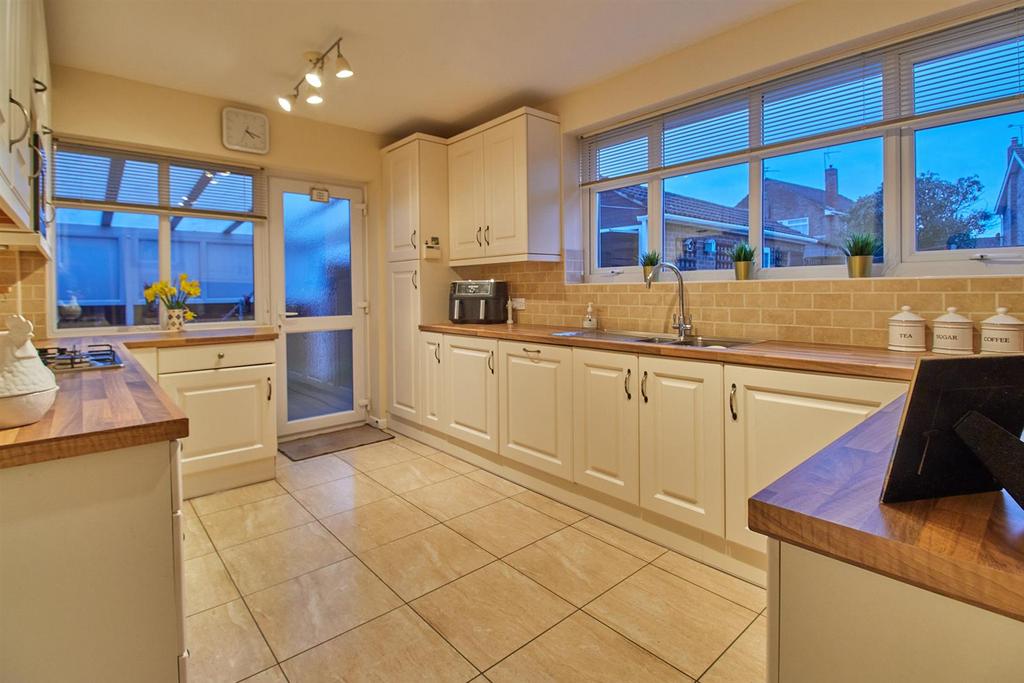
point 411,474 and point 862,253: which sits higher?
point 862,253

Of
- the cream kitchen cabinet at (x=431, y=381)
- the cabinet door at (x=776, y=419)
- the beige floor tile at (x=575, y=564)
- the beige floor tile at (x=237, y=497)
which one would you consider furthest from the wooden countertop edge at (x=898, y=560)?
the cream kitchen cabinet at (x=431, y=381)

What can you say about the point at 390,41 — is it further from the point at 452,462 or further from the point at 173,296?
the point at 452,462

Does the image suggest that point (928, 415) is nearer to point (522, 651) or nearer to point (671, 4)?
point (522, 651)

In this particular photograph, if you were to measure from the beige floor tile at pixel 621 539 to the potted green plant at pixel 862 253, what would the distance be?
4.80 feet

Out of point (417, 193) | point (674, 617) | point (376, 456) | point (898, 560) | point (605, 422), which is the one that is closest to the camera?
point (898, 560)

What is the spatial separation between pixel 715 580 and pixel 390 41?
116 inches

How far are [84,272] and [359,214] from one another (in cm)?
188

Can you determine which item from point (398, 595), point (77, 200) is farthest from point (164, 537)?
point (77, 200)

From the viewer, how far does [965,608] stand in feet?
1.78

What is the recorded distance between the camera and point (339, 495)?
3061mm

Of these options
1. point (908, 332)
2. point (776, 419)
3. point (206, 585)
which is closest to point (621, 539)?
point (776, 419)

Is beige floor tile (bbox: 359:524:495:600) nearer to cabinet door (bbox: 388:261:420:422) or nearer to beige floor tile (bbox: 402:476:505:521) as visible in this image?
beige floor tile (bbox: 402:476:505:521)

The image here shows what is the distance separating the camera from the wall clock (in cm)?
357

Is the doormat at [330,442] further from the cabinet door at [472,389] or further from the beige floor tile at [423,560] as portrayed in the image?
the beige floor tile at [423,560]
